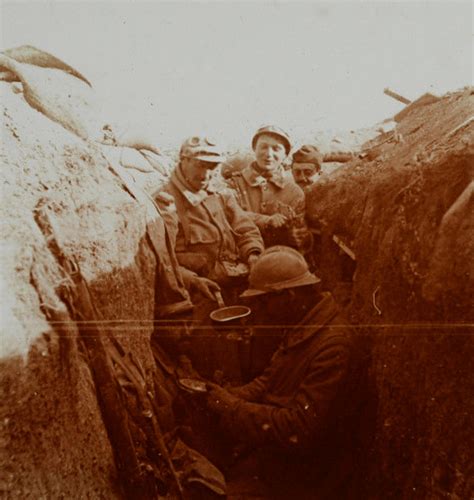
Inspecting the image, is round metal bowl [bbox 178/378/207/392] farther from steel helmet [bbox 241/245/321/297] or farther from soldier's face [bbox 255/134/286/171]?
soldier's face [bbox 255/134/286/171]

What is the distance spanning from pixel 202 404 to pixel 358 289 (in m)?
1.62

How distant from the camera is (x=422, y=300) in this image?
133 inches

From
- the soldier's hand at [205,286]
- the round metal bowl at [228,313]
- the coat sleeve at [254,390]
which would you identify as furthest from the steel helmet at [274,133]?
the coat sleeve at [254,390]

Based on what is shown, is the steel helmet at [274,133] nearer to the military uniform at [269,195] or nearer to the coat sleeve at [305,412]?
the military uniform at [269,195]

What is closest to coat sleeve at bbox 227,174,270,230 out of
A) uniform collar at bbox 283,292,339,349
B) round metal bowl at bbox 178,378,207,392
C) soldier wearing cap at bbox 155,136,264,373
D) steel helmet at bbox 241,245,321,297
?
soldier wearing cap at bbox 155,136,264,373

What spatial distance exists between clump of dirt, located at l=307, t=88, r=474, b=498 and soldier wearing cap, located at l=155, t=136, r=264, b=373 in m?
0.97

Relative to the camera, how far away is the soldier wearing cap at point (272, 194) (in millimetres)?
4992

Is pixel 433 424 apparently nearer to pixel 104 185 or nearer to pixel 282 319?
pixel 282 319

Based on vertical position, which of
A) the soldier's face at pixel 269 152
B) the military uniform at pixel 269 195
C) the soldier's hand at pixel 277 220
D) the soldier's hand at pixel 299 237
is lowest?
the soldier's hand at pixel 299 237

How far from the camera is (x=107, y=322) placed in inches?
121

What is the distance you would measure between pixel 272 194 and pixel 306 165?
714mm

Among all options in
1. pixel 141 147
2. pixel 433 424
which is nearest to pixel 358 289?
pixel 433 424

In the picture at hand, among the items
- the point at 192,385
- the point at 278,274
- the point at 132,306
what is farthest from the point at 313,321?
the point at 132,306

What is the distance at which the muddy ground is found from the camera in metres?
2.43
